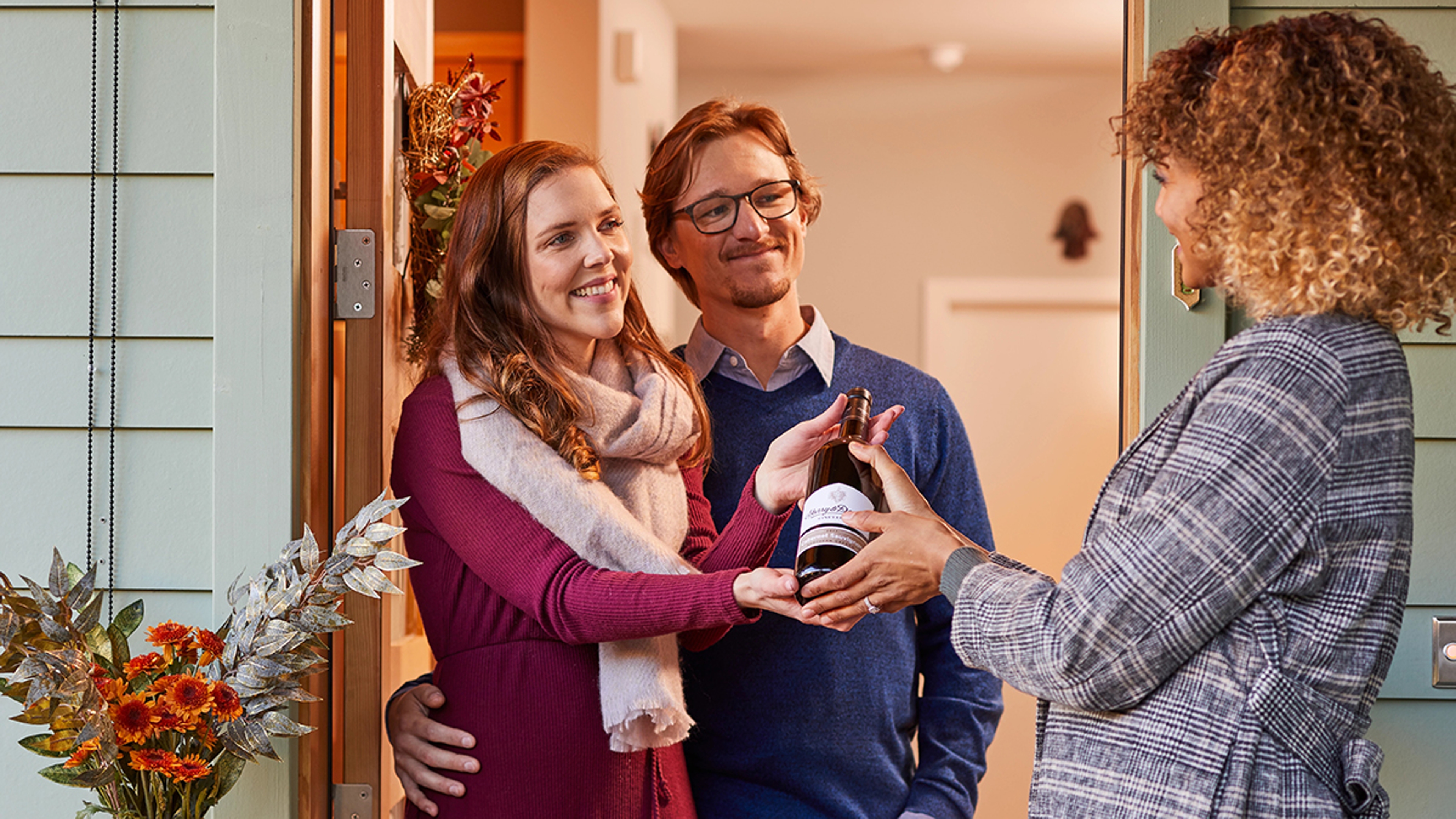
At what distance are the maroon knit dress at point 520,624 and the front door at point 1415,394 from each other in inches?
22.0

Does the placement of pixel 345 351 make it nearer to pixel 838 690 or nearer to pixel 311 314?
pixel 311 314

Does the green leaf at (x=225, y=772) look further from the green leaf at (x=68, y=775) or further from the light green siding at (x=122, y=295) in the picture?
the light green siding at (x=122, y=295)

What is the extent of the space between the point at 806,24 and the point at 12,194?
3268 millimetres

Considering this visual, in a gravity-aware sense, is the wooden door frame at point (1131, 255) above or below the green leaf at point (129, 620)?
above

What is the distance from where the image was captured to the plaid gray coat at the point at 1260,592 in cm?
89

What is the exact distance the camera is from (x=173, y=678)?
1102 mm

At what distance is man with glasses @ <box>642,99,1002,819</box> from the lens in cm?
150

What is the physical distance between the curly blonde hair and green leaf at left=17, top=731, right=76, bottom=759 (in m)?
1.08

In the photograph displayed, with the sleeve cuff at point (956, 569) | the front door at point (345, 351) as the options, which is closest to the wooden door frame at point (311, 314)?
the front door at point (345, 351)

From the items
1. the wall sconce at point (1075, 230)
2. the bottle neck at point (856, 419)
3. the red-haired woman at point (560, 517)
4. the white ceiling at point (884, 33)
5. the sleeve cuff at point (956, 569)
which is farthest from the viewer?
the wall sconce at point (1075, 230)

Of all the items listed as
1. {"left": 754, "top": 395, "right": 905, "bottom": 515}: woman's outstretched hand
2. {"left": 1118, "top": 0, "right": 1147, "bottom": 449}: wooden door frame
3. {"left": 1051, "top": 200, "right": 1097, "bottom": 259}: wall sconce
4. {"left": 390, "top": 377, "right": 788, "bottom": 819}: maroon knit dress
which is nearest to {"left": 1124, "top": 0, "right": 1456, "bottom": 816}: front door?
{"left": 1118, "top": 0, "right": 1147, "bottom": 449}: wooden door frame

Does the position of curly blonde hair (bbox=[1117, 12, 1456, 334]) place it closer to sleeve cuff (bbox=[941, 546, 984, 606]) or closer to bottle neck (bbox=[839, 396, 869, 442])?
sleeve cuff (bbox=[941, 546, 984, 606])

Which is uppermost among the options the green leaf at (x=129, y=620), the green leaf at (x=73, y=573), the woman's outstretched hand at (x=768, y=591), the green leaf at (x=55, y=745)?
the green leaf at (x=73, y=573)

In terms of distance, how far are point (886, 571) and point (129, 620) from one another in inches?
29.2
